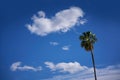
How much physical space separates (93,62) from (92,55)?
61 cm

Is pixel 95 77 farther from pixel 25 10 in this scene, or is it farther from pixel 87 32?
pixel 25 10

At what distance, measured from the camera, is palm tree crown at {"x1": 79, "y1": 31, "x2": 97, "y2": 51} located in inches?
1448

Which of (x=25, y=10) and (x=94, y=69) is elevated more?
(x=25, y=10)

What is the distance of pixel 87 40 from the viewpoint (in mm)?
37094

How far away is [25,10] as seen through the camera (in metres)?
35.0

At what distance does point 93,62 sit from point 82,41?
210 centimetres

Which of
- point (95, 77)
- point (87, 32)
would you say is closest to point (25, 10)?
point (87, 32)

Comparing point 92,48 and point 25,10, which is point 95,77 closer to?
point 92,48

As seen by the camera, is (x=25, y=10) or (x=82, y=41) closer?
(x=25, y=10)

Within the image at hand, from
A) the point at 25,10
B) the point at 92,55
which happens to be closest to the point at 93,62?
the point at 92,55

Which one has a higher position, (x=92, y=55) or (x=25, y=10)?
(x=25, y=10)

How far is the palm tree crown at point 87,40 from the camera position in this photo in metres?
36.8

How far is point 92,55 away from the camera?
36.6 metres

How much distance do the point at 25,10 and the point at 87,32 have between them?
559 cm
